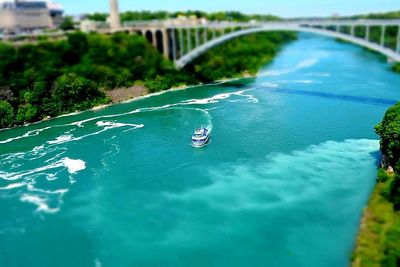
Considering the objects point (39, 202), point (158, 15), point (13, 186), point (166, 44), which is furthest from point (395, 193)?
point (158, 15)

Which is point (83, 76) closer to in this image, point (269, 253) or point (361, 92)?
point (361, 92)

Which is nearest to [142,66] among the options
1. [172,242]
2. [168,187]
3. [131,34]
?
[131,34]

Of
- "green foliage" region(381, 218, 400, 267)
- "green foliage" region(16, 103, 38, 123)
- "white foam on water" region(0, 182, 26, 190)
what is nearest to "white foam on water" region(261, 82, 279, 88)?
"green foliage" region(16, 103, 38, 123)

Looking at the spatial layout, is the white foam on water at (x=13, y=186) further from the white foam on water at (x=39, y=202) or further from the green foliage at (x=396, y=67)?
the green foliage at (x=396, y=67)

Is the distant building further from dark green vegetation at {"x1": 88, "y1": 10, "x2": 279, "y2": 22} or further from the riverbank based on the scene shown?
the riverbank

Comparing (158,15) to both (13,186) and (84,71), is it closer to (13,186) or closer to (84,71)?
(84,71)

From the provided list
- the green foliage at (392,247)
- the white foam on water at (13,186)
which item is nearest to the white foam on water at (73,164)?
the white foam on water at (13,186)
